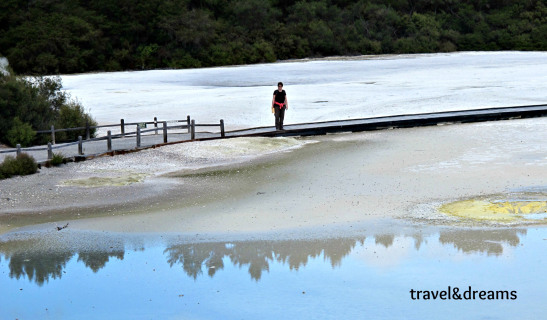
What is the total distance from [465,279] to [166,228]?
533 centimetres

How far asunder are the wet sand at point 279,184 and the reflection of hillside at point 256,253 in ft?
2.94

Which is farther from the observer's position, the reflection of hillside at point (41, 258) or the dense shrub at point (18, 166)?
the dense shrub at point (18, 166)

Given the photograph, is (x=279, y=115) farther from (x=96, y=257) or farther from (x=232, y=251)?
(x=96, y=257)

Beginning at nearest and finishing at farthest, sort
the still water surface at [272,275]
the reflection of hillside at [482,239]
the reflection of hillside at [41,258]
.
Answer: the still water surface at [272,275]
the reflection of hillside at [41,258]
the reflection of hillside at [482,239]

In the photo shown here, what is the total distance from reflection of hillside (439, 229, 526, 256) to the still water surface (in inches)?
Answer: 0.6

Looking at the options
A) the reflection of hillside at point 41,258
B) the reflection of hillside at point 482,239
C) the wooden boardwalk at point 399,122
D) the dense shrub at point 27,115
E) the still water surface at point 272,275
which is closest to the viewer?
the still water surface at point 272,275

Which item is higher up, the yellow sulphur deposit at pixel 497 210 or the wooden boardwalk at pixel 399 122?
the wooden boardwalk at pixel 399 122

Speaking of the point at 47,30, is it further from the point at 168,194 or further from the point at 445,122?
the point at 168,194

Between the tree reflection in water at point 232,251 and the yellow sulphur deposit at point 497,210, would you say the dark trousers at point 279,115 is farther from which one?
the tree reflection in water at point 232,251

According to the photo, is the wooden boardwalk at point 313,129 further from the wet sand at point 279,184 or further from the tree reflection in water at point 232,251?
the tree reflection in water at point 232,251

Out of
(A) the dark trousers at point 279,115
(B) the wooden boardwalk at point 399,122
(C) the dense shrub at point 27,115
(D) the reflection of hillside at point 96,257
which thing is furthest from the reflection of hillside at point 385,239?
(C) the dense shrub at point 27,115

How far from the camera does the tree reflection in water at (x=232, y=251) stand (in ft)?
37.1

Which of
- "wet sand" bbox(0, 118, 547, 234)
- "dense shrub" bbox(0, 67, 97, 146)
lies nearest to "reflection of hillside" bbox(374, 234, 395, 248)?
"wet sand" bbox(0, 118, 547, 234)

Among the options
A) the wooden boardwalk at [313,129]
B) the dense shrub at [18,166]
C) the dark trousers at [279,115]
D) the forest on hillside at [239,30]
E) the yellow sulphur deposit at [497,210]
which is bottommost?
the yellow sulphur deposit at [497,210]
